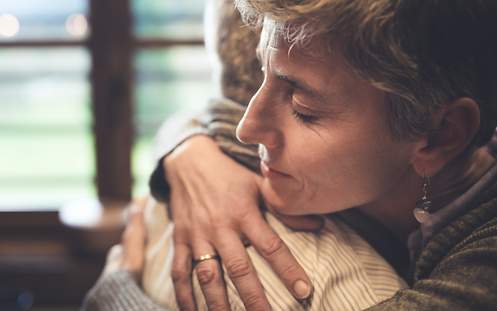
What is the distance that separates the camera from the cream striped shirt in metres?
0.94

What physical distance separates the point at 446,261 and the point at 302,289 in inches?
8.8

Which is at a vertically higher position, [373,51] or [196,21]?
[373,51]

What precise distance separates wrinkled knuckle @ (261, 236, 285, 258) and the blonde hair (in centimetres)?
28

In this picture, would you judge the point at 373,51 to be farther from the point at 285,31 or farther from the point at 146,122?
the point at 146,122

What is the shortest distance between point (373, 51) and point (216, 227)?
0.44 metres

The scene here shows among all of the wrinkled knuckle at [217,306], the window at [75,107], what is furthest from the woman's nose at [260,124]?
the window at [75,107]

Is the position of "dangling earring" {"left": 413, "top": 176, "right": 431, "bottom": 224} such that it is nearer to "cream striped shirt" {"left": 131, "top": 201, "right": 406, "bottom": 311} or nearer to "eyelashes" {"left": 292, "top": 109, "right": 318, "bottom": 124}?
"cream striped shirt" {"left": 131, "top": 201, "right": 406, "bottom": 311}

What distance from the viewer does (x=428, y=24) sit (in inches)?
31.1

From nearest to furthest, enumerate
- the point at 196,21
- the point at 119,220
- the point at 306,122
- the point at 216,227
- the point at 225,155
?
the point at 306,122 < the point at 216,227 < the point at 225,155 < the point at 119,220 < the point at 196,21

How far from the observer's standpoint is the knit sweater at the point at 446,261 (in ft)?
2.70

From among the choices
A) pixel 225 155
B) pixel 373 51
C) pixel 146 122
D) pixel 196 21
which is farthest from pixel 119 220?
pixel 373 51

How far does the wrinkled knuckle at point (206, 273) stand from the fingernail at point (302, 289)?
6.0 inches

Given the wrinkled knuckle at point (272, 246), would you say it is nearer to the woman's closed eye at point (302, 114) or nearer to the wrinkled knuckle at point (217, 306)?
the wrinkled knuckle at point (217, 306)

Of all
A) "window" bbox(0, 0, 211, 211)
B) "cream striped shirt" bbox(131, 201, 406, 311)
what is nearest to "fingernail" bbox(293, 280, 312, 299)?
"cream striped shirt" bbox(131, 201, 406, 311)
